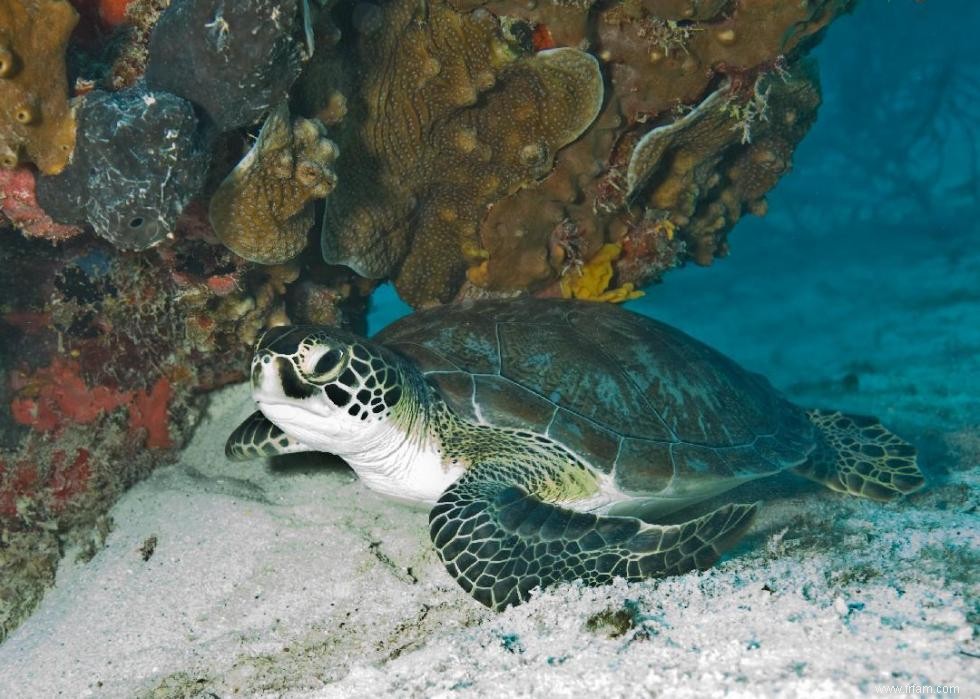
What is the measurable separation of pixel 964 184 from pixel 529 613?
757 inches

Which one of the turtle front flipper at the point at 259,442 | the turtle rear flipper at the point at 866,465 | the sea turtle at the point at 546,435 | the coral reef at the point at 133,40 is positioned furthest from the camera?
the turtle rear flipper at the point at 866,465

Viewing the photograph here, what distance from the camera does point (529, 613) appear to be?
2334mm

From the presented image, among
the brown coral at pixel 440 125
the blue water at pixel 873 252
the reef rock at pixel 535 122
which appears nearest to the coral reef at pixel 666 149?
the reef rock at pixel 535 122

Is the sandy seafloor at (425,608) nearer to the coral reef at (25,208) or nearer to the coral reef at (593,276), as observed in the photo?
the coral reef at (25,208)

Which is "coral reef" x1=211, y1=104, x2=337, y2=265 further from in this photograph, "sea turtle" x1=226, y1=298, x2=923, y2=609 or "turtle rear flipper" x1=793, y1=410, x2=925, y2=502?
"turtle rear flipper" x1=793, y1=410, x2=925, y2=502

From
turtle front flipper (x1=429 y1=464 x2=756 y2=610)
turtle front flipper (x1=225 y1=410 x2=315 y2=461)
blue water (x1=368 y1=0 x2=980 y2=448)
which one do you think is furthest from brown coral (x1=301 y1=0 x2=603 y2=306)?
blue water (x1=368 y1=0 x2=980 y2=448)

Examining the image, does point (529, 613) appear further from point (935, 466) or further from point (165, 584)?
point (935, 466)

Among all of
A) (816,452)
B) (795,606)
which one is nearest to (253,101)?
(795,606)

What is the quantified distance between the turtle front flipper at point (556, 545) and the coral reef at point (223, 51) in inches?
83.3

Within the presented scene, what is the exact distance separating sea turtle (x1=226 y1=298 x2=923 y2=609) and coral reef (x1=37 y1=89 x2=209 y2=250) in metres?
0.74

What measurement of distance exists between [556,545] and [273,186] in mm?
2245

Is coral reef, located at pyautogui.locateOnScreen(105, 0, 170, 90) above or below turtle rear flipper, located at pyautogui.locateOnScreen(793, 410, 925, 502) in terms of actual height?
above

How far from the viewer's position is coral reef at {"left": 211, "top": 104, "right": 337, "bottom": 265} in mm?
3057

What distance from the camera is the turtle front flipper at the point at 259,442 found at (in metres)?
3.63
